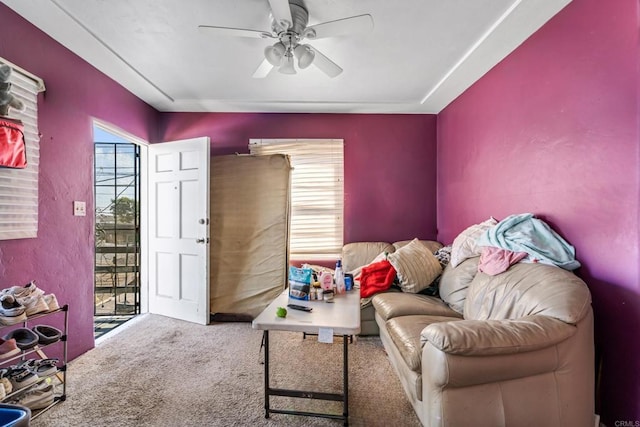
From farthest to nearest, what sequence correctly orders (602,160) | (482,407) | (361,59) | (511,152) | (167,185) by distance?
1. (167,185)
2. (361,59)
3. (511,152)
4. (602,160)
5. (482,407)

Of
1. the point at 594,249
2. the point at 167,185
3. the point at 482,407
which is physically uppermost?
the point at 167,185

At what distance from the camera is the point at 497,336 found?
1.34 meters

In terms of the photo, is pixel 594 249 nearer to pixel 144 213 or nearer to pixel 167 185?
pixel 167 185

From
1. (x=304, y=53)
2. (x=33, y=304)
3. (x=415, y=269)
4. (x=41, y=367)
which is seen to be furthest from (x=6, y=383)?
(x=415, y=269)

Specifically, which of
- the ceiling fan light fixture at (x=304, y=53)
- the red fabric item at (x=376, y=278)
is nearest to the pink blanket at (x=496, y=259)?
the red fabric item at (x=376, y=278)

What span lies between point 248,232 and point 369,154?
1823mm

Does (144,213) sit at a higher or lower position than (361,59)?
lower

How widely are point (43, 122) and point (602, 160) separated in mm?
3634

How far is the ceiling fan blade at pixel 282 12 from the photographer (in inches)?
63.5

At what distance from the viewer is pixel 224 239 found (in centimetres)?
349

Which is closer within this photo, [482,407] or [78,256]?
[482,407]

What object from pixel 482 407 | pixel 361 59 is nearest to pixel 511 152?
pixel 361 59

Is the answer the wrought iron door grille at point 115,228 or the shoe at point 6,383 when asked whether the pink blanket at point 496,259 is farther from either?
the wrought iron door grille at point 115,228

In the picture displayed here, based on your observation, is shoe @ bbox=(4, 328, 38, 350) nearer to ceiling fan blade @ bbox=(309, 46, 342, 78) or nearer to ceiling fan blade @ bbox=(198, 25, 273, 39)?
ceiling fan blade @ bbox=(198, 25, 273, 39)
